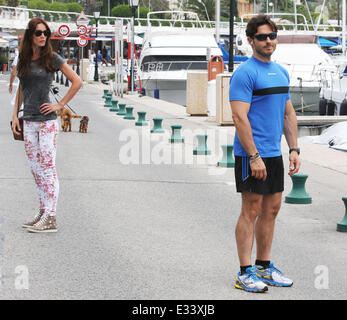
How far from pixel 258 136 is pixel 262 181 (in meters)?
0.32

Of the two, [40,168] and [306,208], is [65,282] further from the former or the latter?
[306,208]

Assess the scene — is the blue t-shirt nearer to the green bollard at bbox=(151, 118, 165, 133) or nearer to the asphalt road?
the asphalt road

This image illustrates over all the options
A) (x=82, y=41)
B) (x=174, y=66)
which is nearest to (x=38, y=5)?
(x=82, y=41)

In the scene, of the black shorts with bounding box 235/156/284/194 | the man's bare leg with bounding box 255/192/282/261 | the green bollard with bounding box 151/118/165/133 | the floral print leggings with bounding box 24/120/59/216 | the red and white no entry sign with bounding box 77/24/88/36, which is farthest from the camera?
the red and white no entry sign with bounding box 77/24/88/36

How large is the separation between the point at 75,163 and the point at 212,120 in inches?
378

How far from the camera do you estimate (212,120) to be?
2328cm

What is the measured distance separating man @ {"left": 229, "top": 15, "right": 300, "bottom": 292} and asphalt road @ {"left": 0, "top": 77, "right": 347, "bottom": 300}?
0.33 meters

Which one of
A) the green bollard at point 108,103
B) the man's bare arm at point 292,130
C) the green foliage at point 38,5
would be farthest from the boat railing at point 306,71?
the green foliage at point 38,5

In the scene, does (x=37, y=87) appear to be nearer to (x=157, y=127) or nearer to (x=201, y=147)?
(x=201, y=147)

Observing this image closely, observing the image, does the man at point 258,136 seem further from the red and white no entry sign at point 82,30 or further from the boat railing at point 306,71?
the red and white no entry sign at point 82,30

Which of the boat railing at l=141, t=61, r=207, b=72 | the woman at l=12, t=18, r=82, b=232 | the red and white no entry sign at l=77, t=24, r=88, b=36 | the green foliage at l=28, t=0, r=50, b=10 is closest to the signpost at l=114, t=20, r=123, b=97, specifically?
the boat railing at l=141, t=61, r=207, b=72

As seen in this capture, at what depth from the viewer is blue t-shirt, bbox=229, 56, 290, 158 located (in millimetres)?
6098

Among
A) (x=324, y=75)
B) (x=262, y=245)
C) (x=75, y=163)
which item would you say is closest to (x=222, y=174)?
(x=75, y=163)
